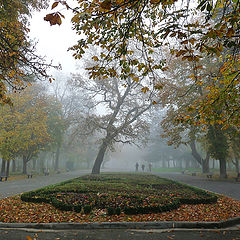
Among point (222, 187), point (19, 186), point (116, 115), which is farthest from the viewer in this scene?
point (116, 115)

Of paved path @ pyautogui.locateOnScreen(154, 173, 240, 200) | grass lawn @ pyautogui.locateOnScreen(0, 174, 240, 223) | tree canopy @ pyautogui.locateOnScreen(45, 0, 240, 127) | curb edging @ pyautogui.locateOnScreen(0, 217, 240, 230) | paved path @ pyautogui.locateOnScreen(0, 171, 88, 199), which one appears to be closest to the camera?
tree canopy @ pyautogui.locateOnScreen(45, 0, 240, 127)

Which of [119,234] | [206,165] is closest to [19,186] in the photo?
[119,234]

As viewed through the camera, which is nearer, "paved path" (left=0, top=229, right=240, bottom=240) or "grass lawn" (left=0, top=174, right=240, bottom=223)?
"paved path" (left=0, top=229, right=240, bottom=240)

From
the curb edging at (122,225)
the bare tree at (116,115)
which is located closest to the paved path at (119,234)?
the curb edging at (122,225)

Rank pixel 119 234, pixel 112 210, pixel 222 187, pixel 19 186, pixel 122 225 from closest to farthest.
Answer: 1. pixel 119 234
2. pixel 122 225
3. pixel 112 210
4. pixel 19 186
5. pixel 222 187

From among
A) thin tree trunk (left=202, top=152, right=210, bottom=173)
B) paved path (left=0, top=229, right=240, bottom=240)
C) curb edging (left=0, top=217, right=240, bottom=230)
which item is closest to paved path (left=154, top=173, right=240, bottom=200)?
curb edging (left=0, top=217, right=240, bottom=230)

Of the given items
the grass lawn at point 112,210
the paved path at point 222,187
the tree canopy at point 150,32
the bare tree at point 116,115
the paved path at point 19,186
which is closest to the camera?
the tree canopy at point 150,32

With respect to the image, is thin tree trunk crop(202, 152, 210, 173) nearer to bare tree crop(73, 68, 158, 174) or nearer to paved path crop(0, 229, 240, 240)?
bare tree crop(73, 68, 158, 174)

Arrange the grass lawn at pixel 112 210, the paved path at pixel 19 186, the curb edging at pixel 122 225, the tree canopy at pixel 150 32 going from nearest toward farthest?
the tree canopy at pixel 150 32
the curb edging at pixel 122 225
the grass lawn at pixel 112 210
the paved path at pixel 19 186

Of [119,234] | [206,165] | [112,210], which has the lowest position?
[119,234]

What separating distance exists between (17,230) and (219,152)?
1744cm

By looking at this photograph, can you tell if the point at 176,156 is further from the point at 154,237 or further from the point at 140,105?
the point at 154,237

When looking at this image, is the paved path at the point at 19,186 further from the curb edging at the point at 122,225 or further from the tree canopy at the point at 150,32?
the tree canopy at the point at 150,32

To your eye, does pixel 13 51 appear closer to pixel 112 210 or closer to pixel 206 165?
pixel 112 210
